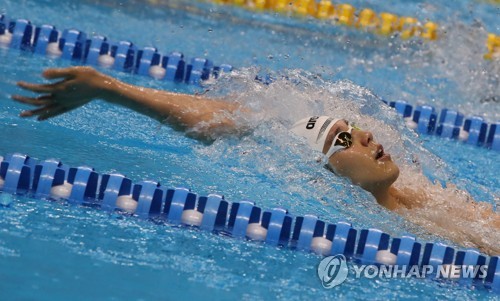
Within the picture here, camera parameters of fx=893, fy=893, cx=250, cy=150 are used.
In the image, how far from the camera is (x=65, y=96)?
2.80 metres

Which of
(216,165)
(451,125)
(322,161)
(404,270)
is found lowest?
(404,270)

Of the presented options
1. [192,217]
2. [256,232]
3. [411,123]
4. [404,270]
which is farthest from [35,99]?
[411,123]

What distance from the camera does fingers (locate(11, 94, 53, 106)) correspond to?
2668 mm

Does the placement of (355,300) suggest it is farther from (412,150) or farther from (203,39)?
(203,39)

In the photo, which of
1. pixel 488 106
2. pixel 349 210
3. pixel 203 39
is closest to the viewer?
pixel 349 210

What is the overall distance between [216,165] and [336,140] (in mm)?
734

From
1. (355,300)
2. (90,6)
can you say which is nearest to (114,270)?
(355,300)

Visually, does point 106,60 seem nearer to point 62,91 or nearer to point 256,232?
point 256,232

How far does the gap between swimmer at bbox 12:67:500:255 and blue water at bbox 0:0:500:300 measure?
0.26 ft

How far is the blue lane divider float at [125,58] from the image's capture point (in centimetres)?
532

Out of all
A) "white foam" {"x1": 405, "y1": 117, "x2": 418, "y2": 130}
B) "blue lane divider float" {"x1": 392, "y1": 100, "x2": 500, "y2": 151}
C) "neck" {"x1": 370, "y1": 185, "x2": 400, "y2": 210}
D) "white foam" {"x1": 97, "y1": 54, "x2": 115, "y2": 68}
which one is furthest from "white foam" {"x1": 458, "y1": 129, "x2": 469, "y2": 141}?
"white foam" {"x1": 97, "y1": 54, "x2": 115, "y2": 68}

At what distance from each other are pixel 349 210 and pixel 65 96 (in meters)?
1.27

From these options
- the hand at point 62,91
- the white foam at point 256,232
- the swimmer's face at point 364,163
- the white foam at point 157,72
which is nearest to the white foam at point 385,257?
the swimmer's face at point 364,163

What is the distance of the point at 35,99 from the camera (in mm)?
2719
